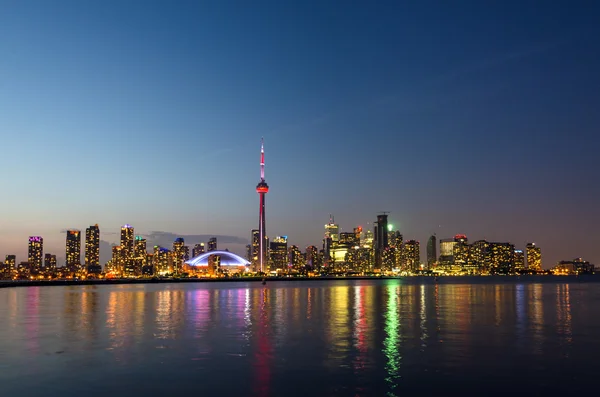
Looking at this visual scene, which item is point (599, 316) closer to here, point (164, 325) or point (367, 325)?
point (367, 325)

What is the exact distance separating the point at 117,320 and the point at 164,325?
7.44 m

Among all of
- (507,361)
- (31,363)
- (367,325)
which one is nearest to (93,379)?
(31,363)

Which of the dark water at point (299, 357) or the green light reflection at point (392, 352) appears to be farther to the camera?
the green light reflection at point (392, 352)

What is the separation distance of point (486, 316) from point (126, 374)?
41.9 meters

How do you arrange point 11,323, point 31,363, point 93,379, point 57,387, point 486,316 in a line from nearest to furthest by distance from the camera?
point 57,387
point 93,379
point 31,363
point 11,323
point 486,316

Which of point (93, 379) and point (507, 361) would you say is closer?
point (93, 379)

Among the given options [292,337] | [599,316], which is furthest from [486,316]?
[292,337]

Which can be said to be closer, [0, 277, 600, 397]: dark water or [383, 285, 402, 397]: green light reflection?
[0, 277, 600, 397]: dark water

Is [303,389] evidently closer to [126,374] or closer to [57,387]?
[126,374]

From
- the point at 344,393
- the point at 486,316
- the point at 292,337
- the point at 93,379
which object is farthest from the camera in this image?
the point at 486,316

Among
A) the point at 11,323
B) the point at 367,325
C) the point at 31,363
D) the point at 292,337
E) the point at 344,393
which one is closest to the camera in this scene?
the point at 344,393

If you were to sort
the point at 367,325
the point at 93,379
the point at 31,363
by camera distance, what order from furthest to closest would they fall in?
the point at 367,325 < the point at 31,363 < the point at 93,379

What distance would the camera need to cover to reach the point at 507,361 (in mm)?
29969

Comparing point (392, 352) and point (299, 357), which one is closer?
point (299, 357)
